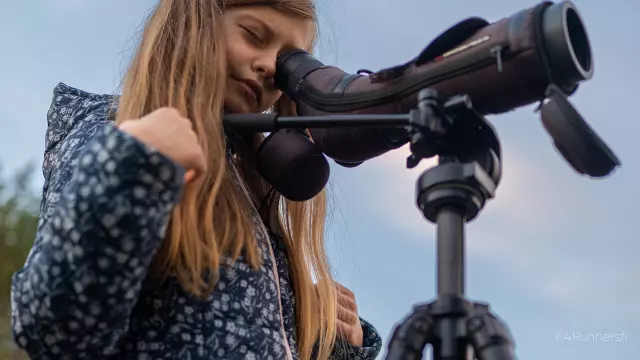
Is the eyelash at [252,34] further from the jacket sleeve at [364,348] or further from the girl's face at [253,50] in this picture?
the jacket sleeve at [364,348]

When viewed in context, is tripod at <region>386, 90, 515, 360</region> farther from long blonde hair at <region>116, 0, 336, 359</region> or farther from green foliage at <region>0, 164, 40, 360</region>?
green foliage at <region>0, 164, 40, 360</region>

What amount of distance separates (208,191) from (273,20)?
335mm

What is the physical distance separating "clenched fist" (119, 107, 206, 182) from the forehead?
399 mm

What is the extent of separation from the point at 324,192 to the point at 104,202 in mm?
687

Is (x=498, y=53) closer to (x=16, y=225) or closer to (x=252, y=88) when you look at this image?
(x=252, y=88)

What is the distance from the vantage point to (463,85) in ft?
2.85

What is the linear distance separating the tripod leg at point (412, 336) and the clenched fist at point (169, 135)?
27 cm

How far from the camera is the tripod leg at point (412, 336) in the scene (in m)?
0.71

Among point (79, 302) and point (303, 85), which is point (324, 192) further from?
point (79, 302)

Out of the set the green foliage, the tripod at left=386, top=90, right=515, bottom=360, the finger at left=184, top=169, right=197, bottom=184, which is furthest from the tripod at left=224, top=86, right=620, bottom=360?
the green foliage

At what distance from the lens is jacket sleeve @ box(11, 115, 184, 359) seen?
772 millimetres

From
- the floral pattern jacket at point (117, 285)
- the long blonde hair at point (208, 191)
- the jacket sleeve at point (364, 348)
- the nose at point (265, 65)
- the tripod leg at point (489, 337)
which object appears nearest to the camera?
the tripod leg at point (489, 337)

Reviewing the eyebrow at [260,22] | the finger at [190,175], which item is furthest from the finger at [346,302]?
the finger at [190,175]

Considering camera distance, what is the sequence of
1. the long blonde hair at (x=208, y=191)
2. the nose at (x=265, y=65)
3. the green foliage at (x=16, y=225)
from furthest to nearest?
1. the green foliage at (x=16, y=225)
2. the nose at (x=265, y=65)
3. the long blonde hair at (x=208, y=191)
